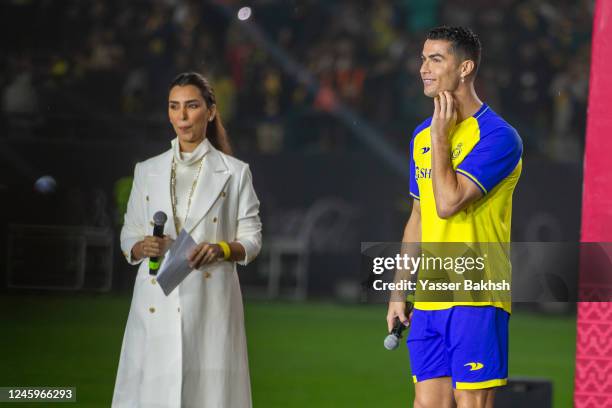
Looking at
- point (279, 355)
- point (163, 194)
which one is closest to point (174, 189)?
point (163, 194)

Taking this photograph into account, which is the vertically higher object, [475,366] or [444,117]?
[444,117]

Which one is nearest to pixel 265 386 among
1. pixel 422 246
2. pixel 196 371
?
pixel 196 371

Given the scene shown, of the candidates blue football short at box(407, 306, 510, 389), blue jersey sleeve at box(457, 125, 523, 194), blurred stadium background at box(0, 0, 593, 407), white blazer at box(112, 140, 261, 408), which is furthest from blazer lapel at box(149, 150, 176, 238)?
blurred stadium background at box(0, 0, 593, 407)

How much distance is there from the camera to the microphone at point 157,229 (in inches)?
145

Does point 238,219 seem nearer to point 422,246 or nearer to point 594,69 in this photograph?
point 422,246

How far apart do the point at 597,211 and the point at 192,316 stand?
1815mm

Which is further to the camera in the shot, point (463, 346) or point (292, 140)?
point (292, 140)

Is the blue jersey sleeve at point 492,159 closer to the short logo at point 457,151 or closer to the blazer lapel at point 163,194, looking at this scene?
the short logo at point 457,151

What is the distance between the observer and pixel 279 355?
8680 millimetres

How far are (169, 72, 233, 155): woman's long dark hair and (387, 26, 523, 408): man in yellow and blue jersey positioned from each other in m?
0.89

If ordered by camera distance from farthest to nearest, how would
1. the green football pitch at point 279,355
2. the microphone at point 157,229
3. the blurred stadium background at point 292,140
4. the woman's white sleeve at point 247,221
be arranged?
the blurred stadium background at point 292,140, the green football pitch at point 279,355, the woman's white sleeve at point 247,221, the microphone at point 157,229

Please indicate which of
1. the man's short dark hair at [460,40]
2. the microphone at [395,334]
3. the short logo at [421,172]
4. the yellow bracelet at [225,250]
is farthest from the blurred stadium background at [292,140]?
the man's short dark hair at [460,40]

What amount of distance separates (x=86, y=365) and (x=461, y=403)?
4122 millimetres

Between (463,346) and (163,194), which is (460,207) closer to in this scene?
(463,346)
